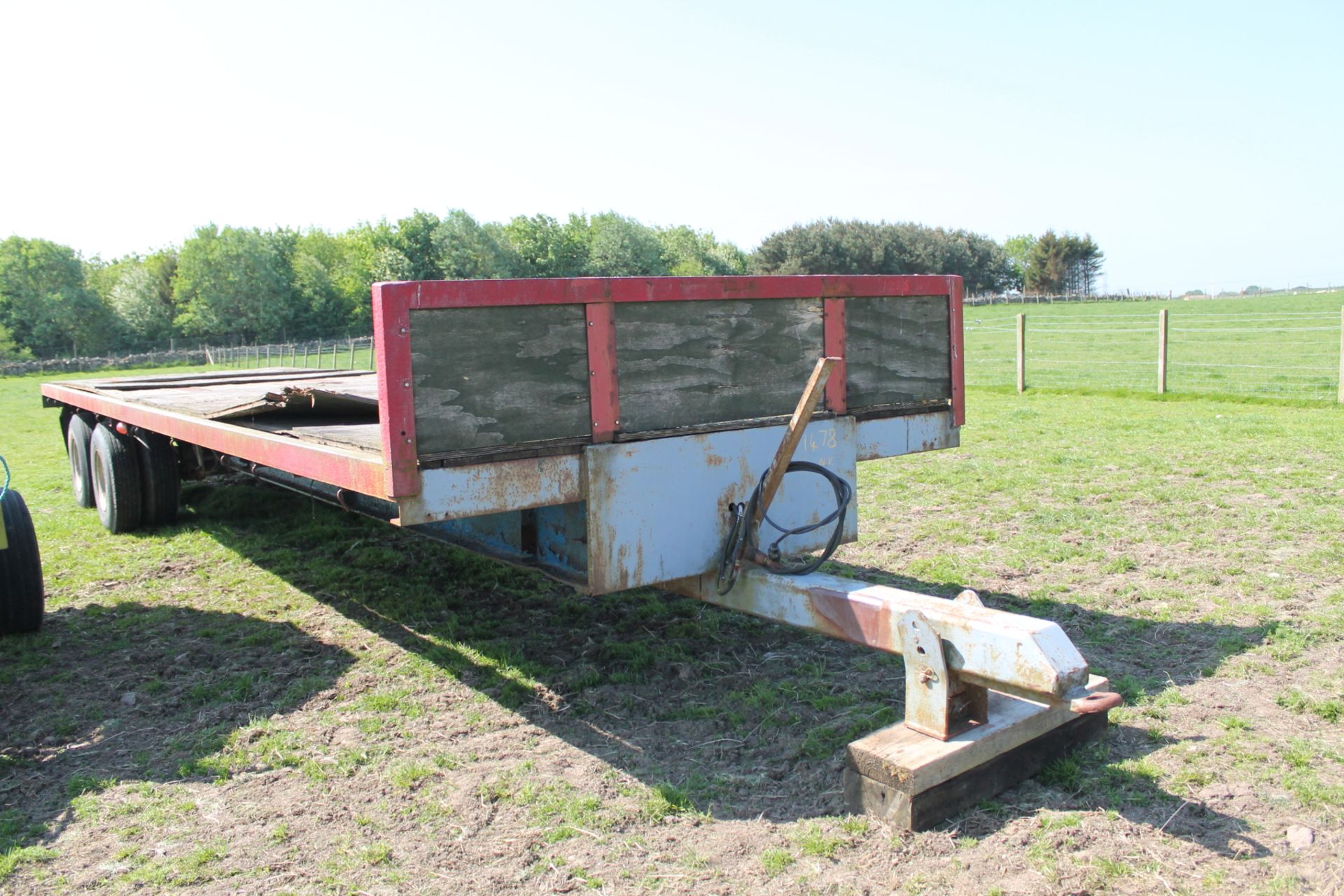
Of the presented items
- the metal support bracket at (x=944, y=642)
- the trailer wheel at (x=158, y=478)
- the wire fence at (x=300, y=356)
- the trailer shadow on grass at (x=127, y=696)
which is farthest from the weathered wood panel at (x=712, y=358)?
the wire fence at (x=300, y=356)

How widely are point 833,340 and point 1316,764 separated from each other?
2.15 metres

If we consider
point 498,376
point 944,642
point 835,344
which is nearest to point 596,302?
point 498,376

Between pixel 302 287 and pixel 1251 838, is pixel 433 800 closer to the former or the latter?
pixel 1251 838

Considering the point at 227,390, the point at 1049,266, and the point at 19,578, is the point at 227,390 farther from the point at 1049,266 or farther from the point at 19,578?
the point at 1049,266

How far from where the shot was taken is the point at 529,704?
406 cm

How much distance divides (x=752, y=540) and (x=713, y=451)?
0.35 metres

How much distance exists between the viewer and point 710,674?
431cm

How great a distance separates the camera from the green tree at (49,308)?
7112cm

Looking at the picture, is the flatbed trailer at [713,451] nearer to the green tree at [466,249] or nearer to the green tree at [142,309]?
the green tree at [466,249]

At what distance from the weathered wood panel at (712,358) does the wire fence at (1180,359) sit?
36.8 ft

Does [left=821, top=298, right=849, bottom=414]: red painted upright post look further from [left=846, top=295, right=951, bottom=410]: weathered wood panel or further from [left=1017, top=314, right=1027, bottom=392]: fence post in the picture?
[left=1017, top=314, right=1027, bottom=392]: fence post

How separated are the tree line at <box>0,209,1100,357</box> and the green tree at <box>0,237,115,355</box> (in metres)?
0.10

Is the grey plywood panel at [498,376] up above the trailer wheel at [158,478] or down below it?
above

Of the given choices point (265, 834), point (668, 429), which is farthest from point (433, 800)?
point (668, 429)
